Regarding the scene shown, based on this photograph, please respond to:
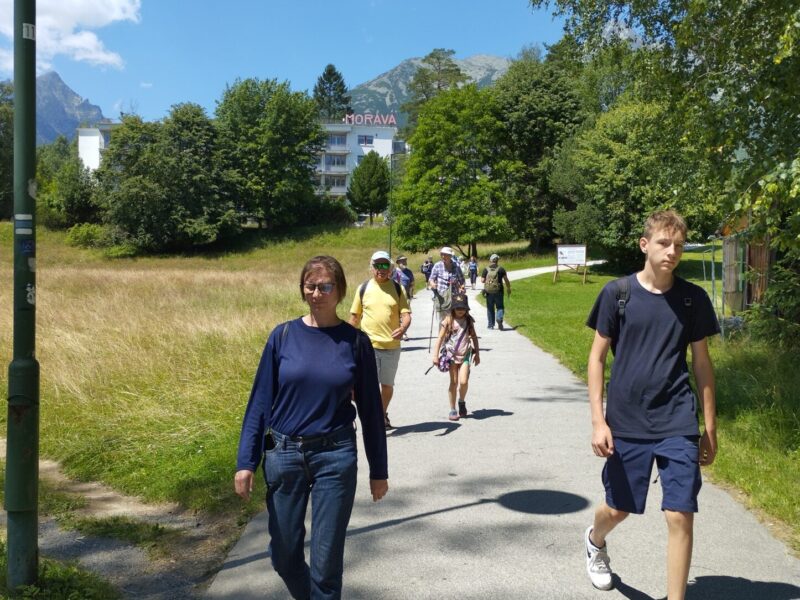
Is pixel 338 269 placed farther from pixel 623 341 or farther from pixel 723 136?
pixel 723 136

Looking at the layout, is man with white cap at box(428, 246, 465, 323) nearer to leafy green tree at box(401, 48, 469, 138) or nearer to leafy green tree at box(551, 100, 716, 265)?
leafy green tree at box(551, 100, 716, 265)

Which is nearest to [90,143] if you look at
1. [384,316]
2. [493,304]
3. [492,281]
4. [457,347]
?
[493,304]

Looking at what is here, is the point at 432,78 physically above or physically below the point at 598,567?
above

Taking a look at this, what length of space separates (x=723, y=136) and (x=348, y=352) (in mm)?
6393

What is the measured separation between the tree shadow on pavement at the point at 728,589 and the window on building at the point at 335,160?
334 ft

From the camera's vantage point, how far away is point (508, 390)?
1003cm

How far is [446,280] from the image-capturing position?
→ 979 centimetres

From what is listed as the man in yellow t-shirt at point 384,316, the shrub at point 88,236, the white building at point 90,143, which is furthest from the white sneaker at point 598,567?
the white building at point 90,143

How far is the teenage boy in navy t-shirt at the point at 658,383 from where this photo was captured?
345 cm

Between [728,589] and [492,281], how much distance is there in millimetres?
13977

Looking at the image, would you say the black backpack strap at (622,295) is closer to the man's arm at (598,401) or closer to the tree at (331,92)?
the man's arm at (598,401)

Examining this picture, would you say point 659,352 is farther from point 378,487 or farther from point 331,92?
point 331,92

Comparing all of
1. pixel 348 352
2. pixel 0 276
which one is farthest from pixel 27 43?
pixel 0 276

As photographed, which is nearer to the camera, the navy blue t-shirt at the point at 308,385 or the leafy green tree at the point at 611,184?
the navy blue t-shirt at the point at 308,385
